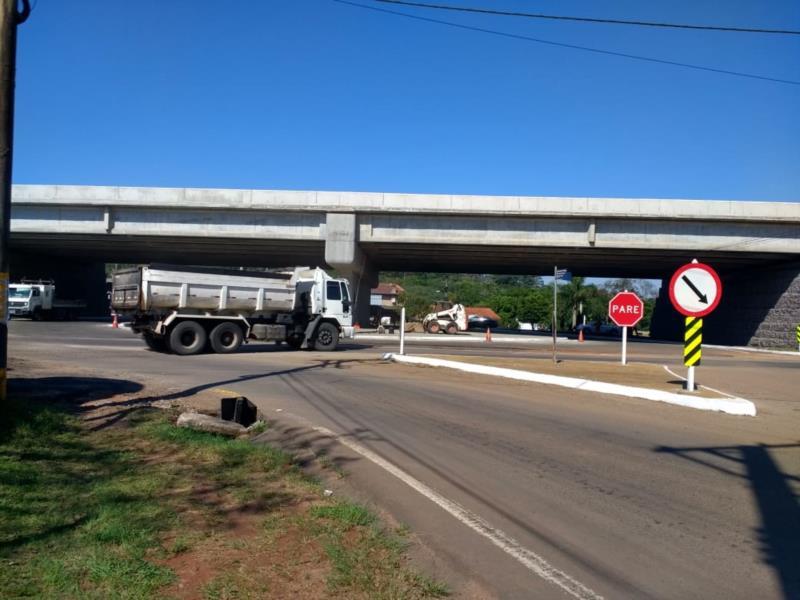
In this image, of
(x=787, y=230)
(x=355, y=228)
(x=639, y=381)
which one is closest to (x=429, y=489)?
(x=639, y=381)

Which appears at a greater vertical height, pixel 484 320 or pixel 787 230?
pixel 787 230

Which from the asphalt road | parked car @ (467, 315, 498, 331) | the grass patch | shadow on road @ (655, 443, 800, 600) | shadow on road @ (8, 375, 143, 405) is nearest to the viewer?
the grass patch

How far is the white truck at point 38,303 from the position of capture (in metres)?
47.5

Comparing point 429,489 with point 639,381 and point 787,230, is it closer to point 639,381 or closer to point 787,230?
point 639,381

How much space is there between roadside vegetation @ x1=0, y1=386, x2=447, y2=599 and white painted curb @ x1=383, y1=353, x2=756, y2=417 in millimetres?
8081

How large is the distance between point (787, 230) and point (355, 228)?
79.0 ft

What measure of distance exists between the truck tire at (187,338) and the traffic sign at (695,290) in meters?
14.9

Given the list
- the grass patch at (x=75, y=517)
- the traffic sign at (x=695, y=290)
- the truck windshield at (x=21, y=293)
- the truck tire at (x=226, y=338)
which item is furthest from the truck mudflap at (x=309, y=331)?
the truck windshield at (x=21, y=293)

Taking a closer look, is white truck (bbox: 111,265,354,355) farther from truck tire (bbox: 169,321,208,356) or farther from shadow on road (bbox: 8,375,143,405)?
shadow on road (bbox: 8,375,143,405)

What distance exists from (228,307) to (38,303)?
3280 cm

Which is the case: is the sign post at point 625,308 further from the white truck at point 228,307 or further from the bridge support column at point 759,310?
the bridge support column at point 759,310

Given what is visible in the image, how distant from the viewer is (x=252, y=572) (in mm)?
4383

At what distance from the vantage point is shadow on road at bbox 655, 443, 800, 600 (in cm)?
489

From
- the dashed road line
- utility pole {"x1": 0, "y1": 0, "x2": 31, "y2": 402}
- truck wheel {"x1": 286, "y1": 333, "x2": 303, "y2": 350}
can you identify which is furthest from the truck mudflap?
the dashed road line
